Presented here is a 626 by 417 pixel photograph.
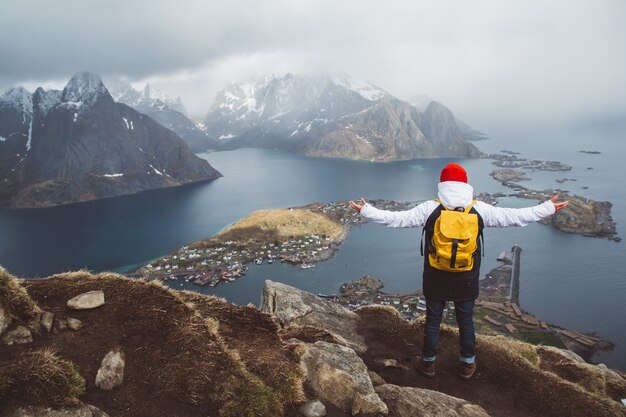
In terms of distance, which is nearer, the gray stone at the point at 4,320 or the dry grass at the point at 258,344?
the gray stone at the point at 4,320

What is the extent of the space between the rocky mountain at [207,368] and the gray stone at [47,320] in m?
0.02

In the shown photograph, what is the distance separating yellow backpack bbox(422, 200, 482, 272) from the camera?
7562mm

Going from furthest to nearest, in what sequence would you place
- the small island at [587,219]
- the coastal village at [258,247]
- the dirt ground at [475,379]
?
the small island at [587,219], the coastal village at [258,247], the dirt ground at [475,379]

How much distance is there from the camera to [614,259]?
338 ft

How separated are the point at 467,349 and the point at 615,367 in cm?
6760

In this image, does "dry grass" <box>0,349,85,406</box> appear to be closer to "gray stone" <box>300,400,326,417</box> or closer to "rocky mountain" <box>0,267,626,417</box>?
"rocky mountain" <box>0,267,626,417</box>

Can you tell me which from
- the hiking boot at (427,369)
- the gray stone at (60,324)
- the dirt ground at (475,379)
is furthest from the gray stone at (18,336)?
the hiking boot at (427,369)

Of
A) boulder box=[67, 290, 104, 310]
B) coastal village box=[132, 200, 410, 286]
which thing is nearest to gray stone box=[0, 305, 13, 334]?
Result: boulder box=[67, 290, 104, 310]

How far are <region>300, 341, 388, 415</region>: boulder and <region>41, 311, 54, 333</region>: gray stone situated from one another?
5.46m

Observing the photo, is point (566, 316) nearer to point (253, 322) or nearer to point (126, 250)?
point (253, 322)

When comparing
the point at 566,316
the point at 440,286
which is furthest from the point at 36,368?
Result: the point at 566,316

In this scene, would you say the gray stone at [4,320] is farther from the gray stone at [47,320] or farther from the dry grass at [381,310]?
the dry grass at [381,310]

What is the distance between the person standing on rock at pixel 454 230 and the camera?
7621mm

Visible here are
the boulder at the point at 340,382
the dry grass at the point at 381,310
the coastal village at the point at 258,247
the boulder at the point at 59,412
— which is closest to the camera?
the boulder at the point at 59,412
